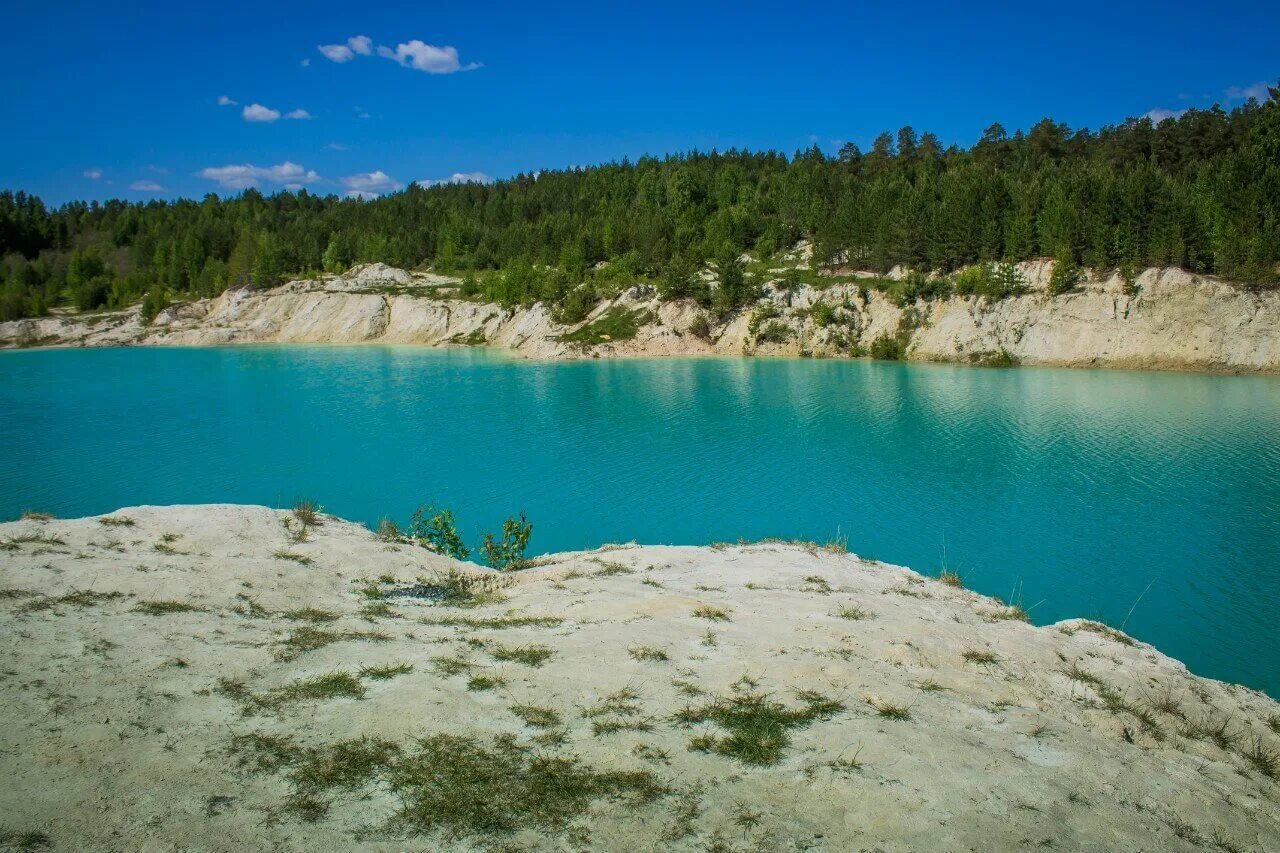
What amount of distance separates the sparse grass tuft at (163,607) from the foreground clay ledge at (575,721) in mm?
54

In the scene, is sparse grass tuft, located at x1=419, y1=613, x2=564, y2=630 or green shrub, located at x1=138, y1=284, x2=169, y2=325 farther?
green shrub, located at x1=138, y1=284, x2=169, y2=325

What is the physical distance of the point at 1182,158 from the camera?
97.6 meters

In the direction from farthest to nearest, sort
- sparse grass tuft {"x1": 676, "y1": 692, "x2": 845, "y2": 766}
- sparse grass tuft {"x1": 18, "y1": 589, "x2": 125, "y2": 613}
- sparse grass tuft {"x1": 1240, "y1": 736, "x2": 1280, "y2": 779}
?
sparse grass tuft {"x1": 18, "y1": 589, "x2": 125, "y2": 613}
sparse grass tuft {"x1": 1240, "y1": 736, "x2": 1280, "y2": 779}
sparse grass tuft {"x1": 676, "y1": 692, "x2": 845, "y2": 766}

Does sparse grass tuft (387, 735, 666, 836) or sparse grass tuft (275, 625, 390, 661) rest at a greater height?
sparse grass tuft (387, 735, 666, 836)

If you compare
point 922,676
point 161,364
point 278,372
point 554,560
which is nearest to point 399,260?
point 161,364

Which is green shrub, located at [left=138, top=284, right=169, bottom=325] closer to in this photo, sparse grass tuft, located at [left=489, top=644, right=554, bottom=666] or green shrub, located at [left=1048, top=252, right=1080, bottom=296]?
green shrub, located at [left=1048, top=252, right=1080, bottom=296]

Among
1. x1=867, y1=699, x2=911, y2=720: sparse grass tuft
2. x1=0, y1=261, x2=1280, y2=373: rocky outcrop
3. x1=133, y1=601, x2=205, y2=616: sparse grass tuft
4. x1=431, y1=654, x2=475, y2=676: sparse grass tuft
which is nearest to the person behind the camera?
x1=867, y1=699, x2=911, y2=720: sparse grass tuft

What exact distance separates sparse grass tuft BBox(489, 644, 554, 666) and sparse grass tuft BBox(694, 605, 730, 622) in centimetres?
305

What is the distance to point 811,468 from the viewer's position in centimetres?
3297

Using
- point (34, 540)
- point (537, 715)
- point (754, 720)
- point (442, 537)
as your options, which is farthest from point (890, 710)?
point (34, 540)

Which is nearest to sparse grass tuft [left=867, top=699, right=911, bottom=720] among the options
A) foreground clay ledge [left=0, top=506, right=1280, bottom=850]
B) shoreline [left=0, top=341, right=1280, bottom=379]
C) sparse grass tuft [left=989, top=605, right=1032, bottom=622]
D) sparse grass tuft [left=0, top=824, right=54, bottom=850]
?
foreground clay ledge [left=0, top=506, right=1280, bottom=850]

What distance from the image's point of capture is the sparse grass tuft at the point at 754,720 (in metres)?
7.57

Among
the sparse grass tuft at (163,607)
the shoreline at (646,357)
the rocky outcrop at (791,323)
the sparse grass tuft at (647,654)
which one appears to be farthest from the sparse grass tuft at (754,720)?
the rocky outcrop at (791,323)

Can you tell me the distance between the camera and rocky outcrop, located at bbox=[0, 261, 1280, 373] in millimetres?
66375
